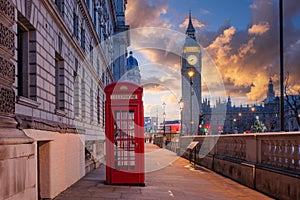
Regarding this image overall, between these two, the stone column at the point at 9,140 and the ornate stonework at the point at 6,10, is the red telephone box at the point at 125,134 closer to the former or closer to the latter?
the stone column at the point at 9,140

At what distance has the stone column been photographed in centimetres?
594

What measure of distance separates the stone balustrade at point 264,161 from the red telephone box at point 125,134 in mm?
3460

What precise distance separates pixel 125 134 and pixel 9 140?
20.4 ft

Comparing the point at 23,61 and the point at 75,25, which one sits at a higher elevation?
the point at 75,25

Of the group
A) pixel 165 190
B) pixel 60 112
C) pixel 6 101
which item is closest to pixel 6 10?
pixel 6 101

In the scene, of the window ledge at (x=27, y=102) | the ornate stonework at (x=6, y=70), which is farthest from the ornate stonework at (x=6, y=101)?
the window ledge at (x=27, y=102)

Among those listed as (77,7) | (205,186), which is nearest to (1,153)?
(205,186)

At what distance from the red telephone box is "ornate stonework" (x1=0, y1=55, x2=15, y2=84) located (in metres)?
5.67

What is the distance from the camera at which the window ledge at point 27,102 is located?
8591mm

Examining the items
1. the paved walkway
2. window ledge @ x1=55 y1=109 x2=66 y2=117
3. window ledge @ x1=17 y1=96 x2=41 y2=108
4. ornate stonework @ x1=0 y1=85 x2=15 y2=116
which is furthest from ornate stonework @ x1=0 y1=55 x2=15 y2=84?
window ledge @ x1=55 y1=109 x2=66 y2=117

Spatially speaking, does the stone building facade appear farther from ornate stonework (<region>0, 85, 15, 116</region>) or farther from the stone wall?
the stone wall

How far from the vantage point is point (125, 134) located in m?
12.1

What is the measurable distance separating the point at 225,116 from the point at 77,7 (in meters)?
163

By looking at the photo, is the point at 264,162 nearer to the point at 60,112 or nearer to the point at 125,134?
the point at 125,134
